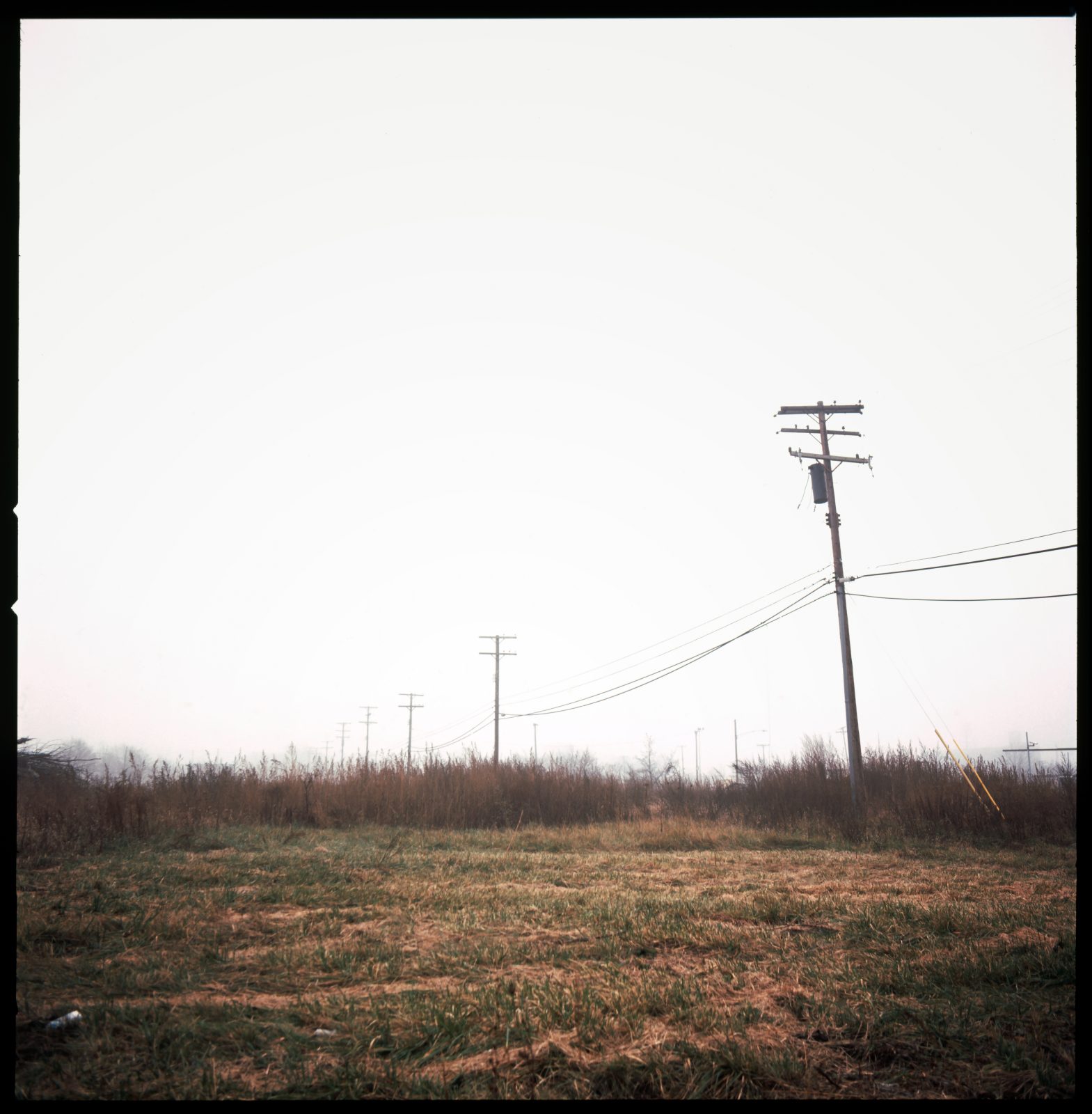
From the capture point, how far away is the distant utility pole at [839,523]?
634 inches

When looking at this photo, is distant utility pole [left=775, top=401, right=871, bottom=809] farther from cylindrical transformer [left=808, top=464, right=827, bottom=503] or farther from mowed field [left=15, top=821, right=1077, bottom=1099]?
mowed field [left=15, top=821, right=1077, bottom=1099]

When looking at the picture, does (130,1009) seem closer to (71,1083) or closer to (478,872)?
(71,1083)

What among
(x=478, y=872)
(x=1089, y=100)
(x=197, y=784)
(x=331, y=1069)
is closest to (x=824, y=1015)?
(x=331, y=1069)

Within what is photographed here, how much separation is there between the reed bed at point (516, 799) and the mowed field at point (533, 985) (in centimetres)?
357

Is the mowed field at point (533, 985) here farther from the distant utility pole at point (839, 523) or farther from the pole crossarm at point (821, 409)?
the pole crossarm at point (821, 409)

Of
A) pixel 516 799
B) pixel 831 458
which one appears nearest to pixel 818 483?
pixel 831 458

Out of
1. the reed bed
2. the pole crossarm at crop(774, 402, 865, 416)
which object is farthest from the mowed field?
the pole crossarm at crop(774, 402, 865, 416)

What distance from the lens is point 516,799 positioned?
17.0 m

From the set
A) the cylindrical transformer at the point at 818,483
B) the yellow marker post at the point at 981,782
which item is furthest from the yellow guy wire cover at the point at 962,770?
the cylindrical transformer at the point at 818,483

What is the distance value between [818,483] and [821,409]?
1908mm

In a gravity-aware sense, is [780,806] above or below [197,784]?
below

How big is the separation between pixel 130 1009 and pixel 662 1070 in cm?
231

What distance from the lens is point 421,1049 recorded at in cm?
304

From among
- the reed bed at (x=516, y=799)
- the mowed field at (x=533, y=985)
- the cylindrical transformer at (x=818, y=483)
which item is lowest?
the reed bed at (x=516, y=799)
